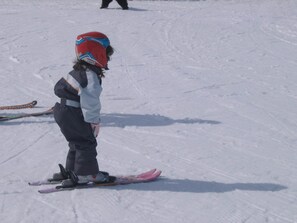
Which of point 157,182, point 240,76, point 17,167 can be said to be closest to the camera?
point 157,182

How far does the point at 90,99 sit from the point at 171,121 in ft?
8.27

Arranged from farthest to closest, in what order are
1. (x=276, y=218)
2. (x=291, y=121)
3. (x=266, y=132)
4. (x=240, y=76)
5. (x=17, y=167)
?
(x=240, y=76) → (x=291, y=121) → (x=266, y=132) → (x=17, y=167) → (x=276, y=218)

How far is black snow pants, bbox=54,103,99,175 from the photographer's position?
432 cm

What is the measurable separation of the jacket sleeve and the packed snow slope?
2.31 ft

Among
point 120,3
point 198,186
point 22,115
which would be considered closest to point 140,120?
point 22,115

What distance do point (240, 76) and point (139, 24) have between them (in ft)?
17.5

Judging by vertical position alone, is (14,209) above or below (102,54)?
below

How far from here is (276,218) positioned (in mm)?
3971

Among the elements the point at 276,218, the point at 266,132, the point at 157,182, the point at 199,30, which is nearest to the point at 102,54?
the point at 157,182

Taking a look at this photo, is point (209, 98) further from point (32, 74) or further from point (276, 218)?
point (276, 218)

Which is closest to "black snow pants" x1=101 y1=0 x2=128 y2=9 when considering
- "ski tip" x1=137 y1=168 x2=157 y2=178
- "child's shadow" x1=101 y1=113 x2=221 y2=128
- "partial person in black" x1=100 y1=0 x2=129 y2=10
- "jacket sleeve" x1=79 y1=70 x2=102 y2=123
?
"partial person in black" x1=100 y1=0 x2=129 y2=10

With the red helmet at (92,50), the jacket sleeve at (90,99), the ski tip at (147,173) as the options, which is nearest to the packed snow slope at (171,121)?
the ski tip at (147,173)

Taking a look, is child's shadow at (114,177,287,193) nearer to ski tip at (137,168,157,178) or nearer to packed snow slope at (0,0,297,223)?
packed snow slope at (0,0,297,223)

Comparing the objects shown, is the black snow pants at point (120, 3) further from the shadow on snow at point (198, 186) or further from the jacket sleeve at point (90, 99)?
the jacket sleeve at point (90, 99)
